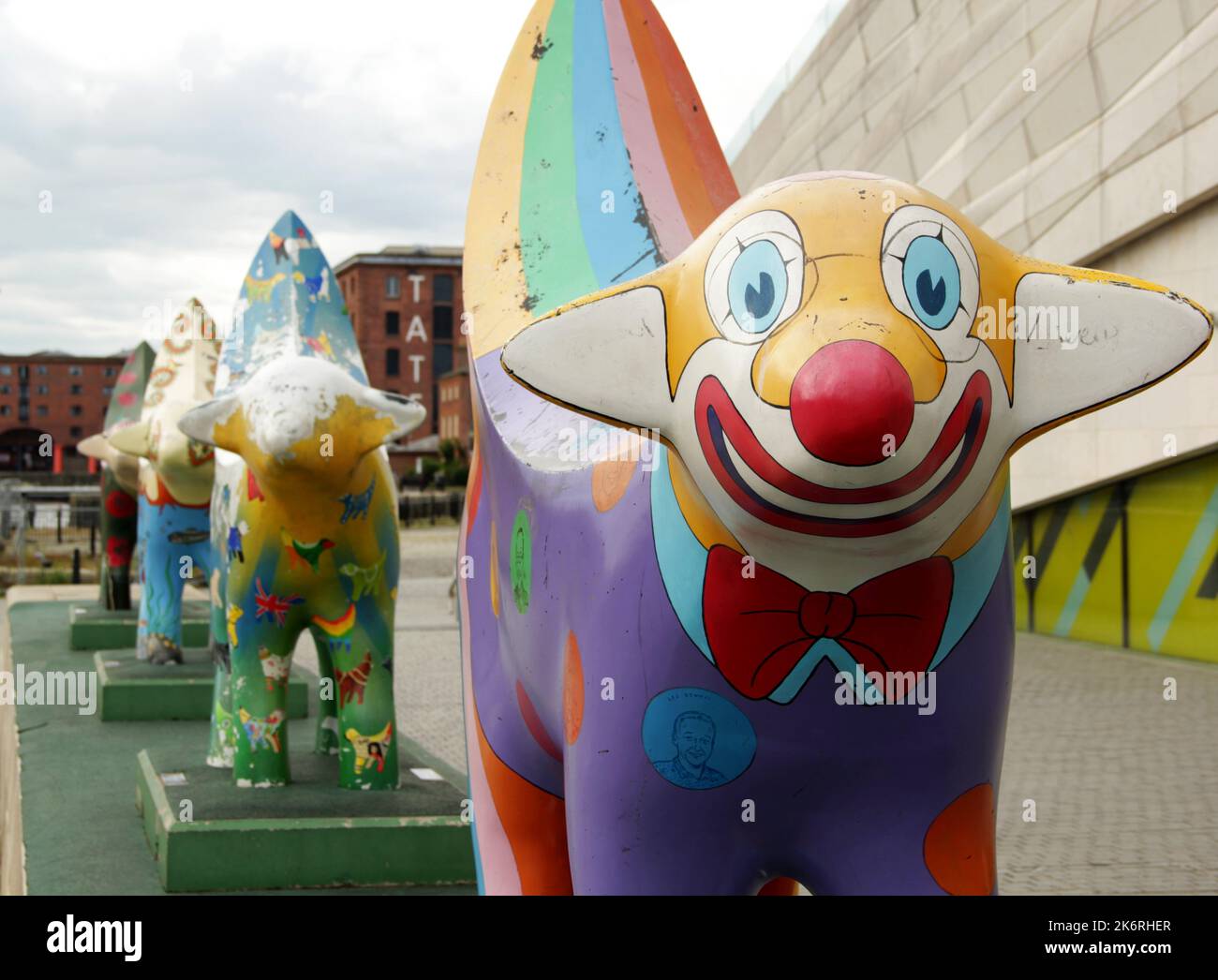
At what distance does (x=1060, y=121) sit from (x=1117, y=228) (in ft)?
6.73

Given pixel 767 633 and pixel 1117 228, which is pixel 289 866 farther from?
pixel 1117 228

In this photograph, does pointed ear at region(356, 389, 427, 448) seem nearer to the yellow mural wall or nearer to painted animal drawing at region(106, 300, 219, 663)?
painted animal drawing at region(106, 300, 219, 663)

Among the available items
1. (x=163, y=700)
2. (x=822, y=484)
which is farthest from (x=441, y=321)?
(x=822, y=484)

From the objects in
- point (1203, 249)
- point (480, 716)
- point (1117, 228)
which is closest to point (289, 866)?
point (480, 716)

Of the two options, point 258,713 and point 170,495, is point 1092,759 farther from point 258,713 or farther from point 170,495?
point 170,495

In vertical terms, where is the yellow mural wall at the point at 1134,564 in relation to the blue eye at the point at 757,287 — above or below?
below

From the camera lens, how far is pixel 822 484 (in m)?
2.18

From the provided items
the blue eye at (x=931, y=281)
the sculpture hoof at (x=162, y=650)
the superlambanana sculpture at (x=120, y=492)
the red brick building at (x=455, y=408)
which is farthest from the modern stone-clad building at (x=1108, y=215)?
the red brick building at (x=455, y=408)

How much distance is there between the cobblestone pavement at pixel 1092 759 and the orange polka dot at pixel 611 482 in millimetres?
3486

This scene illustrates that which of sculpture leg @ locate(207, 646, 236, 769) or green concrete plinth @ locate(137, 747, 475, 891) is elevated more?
sculpture leg @ locate(207, 646, 236, 769)

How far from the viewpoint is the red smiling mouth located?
219cm

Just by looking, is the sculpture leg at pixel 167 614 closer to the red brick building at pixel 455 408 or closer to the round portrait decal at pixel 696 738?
the round portrait decal at pixel 696 738

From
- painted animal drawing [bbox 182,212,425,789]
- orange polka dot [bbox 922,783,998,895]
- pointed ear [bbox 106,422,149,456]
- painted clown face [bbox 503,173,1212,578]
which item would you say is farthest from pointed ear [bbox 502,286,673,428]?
pointed ear [bbox 106,422,149,456]

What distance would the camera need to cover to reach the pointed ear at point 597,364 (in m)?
2.40
